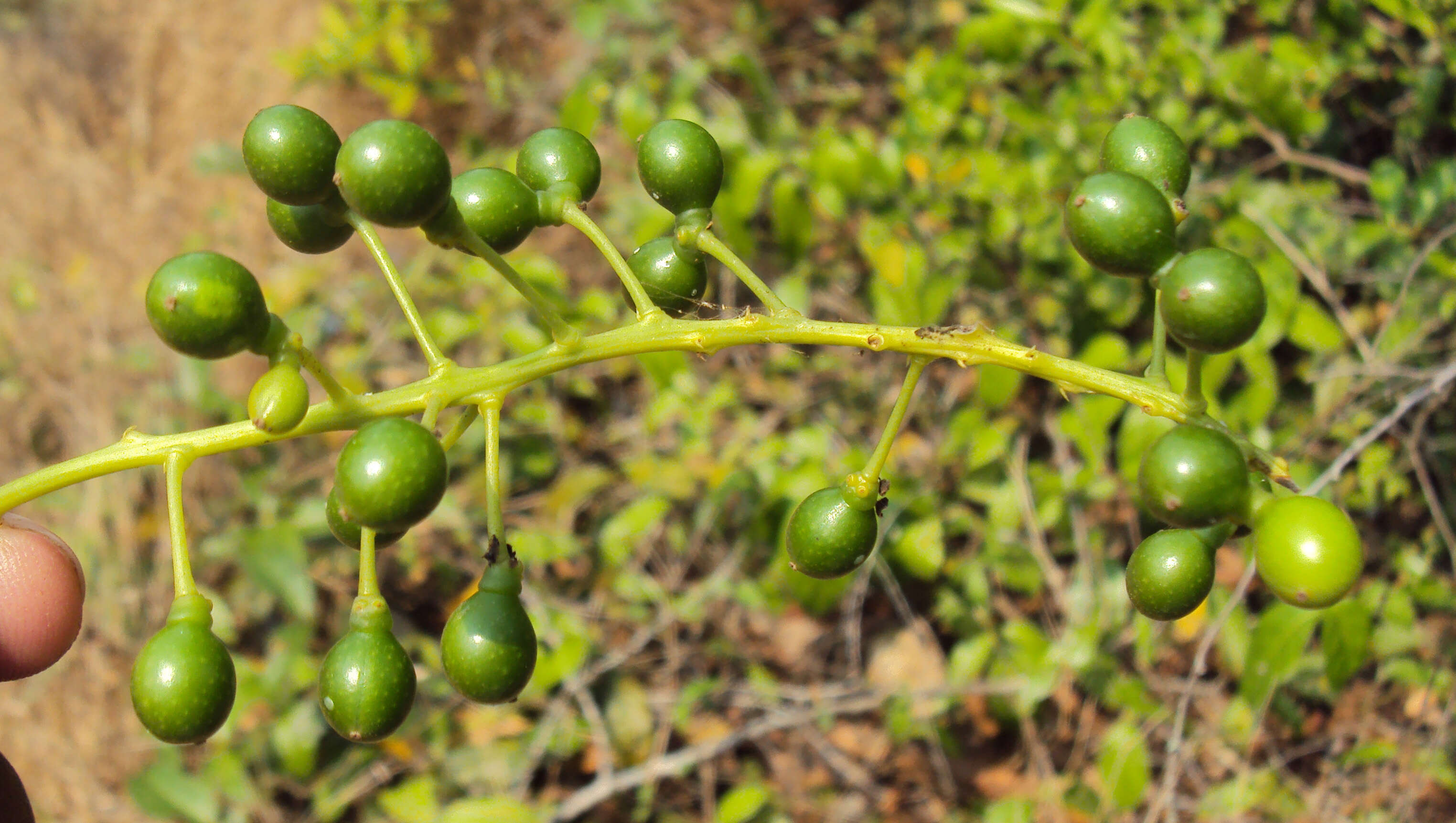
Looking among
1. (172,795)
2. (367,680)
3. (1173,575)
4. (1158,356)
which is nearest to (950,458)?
(1158,356)

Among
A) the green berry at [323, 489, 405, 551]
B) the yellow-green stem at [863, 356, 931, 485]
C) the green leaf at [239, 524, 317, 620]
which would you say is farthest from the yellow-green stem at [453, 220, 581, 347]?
the green leaf at [239, 524, 317, 620]

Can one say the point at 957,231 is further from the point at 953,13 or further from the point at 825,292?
the point at 953,13

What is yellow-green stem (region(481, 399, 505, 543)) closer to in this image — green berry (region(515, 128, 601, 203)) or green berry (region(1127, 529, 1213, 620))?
green berry (region(515, 128, 601, 203))

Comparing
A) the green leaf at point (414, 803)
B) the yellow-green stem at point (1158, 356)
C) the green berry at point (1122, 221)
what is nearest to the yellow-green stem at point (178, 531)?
the green berry at point (1122, 221)

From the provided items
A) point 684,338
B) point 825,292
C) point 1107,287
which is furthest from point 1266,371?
point 684,338

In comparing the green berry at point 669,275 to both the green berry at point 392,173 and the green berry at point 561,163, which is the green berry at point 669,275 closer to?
the green berry at point 561,163
